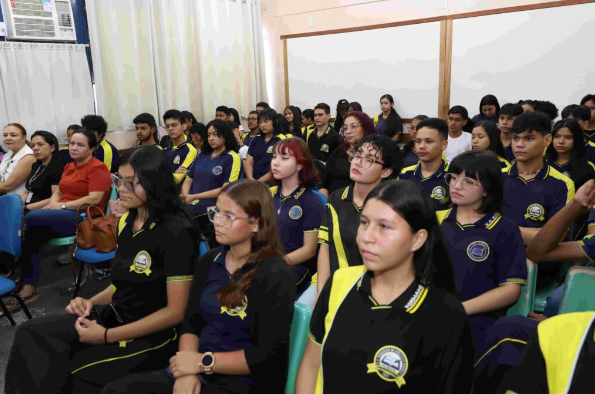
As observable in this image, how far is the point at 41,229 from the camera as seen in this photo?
3.13 meters

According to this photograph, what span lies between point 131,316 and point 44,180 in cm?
237

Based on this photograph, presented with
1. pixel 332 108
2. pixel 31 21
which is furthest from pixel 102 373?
pixel 332 108

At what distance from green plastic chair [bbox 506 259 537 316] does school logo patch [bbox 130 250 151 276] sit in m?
1.43

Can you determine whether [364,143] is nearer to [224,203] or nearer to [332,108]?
[224,203]

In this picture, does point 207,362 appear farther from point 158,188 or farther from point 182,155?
point 182,155

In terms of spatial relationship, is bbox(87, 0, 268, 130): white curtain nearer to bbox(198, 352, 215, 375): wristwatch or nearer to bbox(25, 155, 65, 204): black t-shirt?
bbox(25, 155, 65, 204): black t-shirt

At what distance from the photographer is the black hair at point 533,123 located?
234cm

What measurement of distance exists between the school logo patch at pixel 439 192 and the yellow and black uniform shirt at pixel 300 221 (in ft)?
2.26

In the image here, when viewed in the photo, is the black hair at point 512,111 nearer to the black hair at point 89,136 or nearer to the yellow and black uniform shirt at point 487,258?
the yellow and black uniform shirt at point 487,258

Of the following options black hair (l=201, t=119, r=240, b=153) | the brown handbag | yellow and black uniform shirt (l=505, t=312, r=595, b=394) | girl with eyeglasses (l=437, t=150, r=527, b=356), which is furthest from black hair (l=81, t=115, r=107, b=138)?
yellow and black uniform shirt (l=505, t=312, r=595, b=394)

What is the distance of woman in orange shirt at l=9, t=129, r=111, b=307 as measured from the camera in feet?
10.3

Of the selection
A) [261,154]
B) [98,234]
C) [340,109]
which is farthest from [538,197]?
[340,109]

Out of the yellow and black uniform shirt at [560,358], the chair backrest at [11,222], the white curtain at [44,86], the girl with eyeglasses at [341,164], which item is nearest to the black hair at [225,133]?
the girl with eyeglasses at [341,164]

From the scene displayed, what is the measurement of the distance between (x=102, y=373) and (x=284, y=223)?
3.56ft
